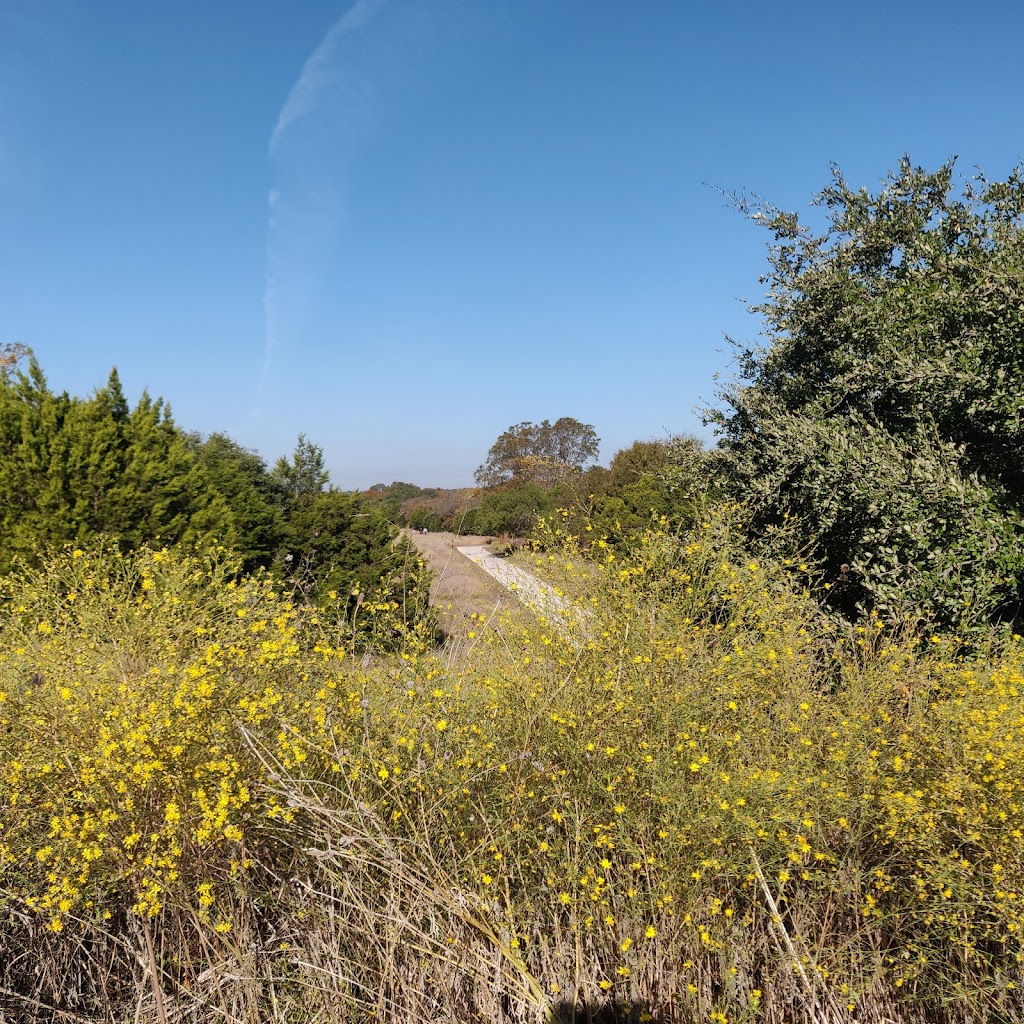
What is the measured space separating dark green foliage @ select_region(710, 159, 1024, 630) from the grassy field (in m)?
2.15

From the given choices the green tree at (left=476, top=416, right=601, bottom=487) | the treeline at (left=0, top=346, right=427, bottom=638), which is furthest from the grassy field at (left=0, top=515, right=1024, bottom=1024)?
the green tree at (left=476, top=416, right=601, bottom=487)

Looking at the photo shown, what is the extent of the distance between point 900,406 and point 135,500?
8.22m

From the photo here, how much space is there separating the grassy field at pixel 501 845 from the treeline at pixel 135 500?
324 cm

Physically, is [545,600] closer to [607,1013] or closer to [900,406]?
Result: [607,1013]

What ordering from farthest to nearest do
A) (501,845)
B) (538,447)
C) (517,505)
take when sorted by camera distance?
1. (538,447)
2. (517,505)
3. (501,845)

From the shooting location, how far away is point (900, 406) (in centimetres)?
541

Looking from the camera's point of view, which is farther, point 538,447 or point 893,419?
point 538,447

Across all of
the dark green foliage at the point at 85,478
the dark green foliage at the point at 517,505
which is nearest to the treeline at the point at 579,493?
the dark green foliage at the point at 517,505

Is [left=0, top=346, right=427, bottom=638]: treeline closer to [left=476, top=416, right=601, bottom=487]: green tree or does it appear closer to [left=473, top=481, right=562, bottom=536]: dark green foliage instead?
[left=473, top=481, right=562, bottom=536]: dark green foliage

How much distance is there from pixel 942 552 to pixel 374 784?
4329 mm

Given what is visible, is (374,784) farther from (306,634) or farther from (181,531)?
(181,531)

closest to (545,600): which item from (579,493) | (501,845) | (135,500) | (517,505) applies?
(501,845)

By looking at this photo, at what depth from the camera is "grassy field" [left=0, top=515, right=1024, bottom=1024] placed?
6.25 feet

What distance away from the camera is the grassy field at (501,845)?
6.25ft
